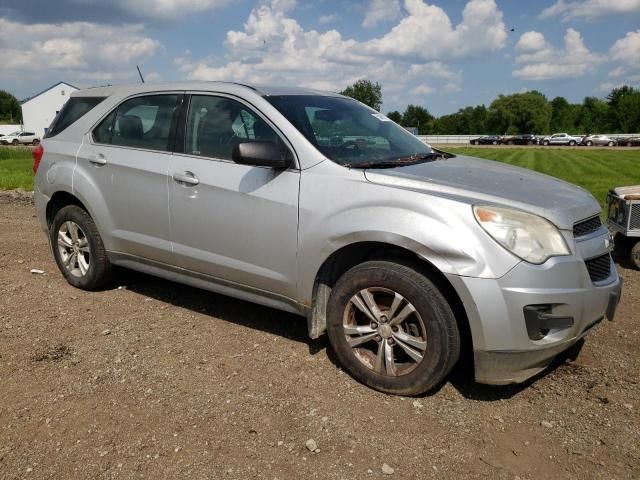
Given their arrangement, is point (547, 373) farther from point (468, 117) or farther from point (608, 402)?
point (468, 117)

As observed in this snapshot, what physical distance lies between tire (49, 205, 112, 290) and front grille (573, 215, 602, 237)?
382 cm

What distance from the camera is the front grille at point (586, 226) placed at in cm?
342

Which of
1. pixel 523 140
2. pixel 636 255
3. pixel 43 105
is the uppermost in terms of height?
pixel 43 105

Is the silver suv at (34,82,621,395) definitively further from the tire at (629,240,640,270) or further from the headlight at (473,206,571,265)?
the tire at (629,240,640,270)

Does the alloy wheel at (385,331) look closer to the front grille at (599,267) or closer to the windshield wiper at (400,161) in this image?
the windshield wiper at (400,161)

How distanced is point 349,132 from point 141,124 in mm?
1768

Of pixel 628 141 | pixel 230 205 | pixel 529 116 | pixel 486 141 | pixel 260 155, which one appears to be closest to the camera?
pixel 260 155

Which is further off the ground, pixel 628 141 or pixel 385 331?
pixel 385 331

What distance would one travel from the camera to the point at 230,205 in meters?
4.15

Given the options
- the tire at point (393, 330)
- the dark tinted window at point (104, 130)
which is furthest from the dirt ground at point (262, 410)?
the dark tinted window at point (104, 130)

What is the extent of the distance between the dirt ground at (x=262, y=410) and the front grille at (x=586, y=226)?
992 mm

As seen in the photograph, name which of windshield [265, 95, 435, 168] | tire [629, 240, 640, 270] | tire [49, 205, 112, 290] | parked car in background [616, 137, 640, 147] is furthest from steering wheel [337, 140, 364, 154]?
parked car in background [616, 137, 640, 147]

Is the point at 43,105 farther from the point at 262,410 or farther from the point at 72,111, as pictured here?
the point at 262,410

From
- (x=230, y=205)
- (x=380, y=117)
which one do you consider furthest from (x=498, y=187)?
(x=230, y=205)
